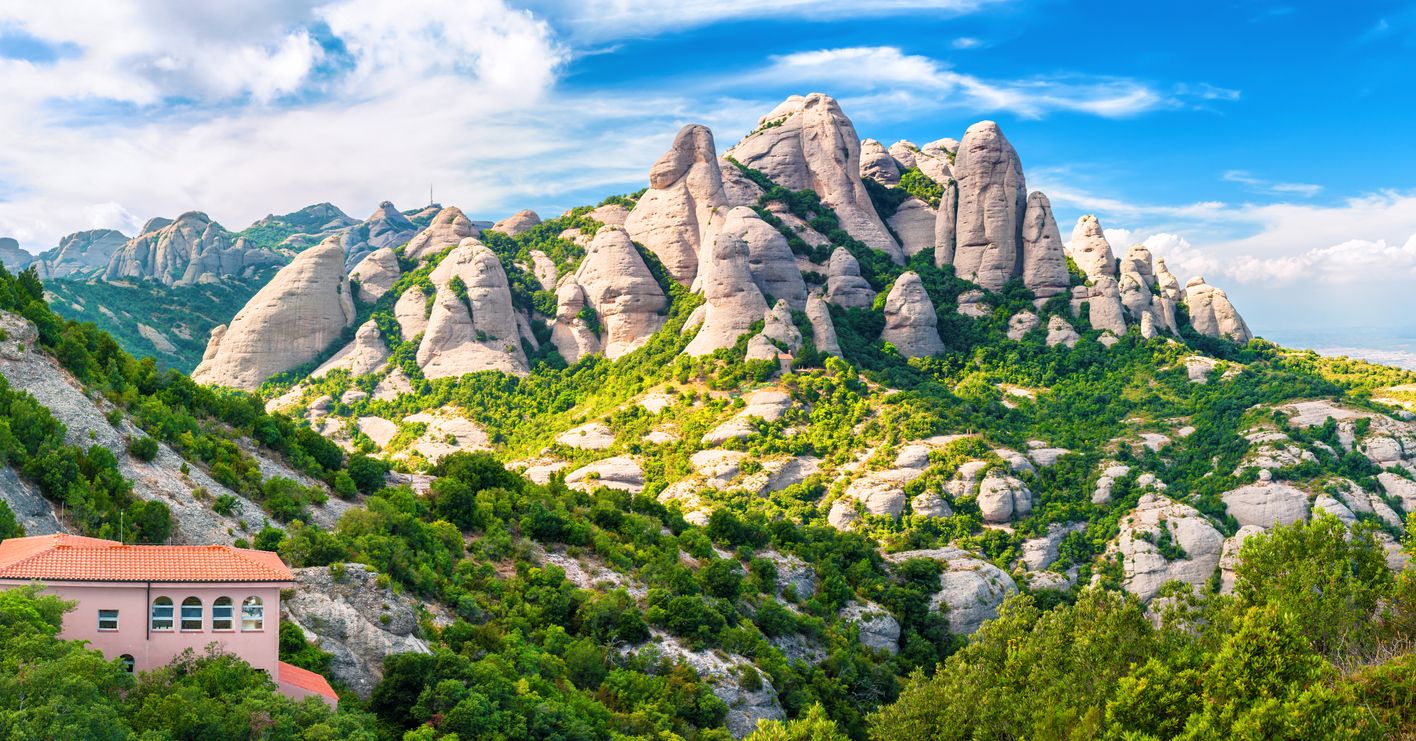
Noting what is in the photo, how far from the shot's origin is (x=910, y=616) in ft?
251

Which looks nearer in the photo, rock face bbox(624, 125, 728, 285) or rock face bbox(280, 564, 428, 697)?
rock face bbox(280, 564, 428, 697)

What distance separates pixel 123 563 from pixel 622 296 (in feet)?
287

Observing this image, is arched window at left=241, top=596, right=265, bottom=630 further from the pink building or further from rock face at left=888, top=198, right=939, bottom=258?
rock face at left=888, top=198, right=939, bottom=258

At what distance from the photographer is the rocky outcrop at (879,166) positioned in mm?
142125

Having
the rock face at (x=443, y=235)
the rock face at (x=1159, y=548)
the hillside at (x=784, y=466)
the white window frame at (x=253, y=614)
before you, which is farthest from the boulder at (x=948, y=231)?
the white window frame at (x=253, y=614)

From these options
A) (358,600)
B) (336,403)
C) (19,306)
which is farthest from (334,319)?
(358,600)

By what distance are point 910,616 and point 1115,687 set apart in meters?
37.8

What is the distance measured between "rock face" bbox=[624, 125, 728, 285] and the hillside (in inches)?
18.5

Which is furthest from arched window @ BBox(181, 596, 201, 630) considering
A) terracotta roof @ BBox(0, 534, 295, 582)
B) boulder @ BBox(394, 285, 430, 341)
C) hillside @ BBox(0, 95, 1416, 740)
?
boulder @ BBox(394, 285, 430, 341)

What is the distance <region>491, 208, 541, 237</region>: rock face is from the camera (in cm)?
14488

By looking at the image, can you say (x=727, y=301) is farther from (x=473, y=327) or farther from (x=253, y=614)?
(x=253, y=614)

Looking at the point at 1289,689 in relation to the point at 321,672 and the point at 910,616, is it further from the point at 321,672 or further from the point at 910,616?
the point at 910,616

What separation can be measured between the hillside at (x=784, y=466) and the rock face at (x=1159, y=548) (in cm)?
22

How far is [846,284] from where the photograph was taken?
120m
